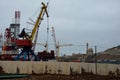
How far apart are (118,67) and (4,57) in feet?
120

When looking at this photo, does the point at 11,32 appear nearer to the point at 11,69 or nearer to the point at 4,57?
the point at 4,57

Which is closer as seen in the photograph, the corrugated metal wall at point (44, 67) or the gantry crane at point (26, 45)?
the corrugated metal wall at point (44, 67)

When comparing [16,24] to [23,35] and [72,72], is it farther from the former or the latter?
[72,72]

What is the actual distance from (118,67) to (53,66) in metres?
9.31

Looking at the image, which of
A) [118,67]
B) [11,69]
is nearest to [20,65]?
[11,69]

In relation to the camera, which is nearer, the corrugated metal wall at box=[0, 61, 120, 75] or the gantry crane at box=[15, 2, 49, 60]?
the corrugated metal wall at box=[0, 61, 120, 75]

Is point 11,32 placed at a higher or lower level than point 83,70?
higher

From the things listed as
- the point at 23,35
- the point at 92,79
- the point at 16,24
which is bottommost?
the point at 92,79

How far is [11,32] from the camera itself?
3440 inches

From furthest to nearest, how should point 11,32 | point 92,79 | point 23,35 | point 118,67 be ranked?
1. point 11,32
2. point 23,35
3. point 118,67
4. point 92,79

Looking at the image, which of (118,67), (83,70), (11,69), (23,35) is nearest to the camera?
(11,69)

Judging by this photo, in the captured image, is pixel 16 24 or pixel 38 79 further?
pixel 16 24

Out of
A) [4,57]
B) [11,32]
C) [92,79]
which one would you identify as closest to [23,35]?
[4,57]

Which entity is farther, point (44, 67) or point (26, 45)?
point (26, 45)
